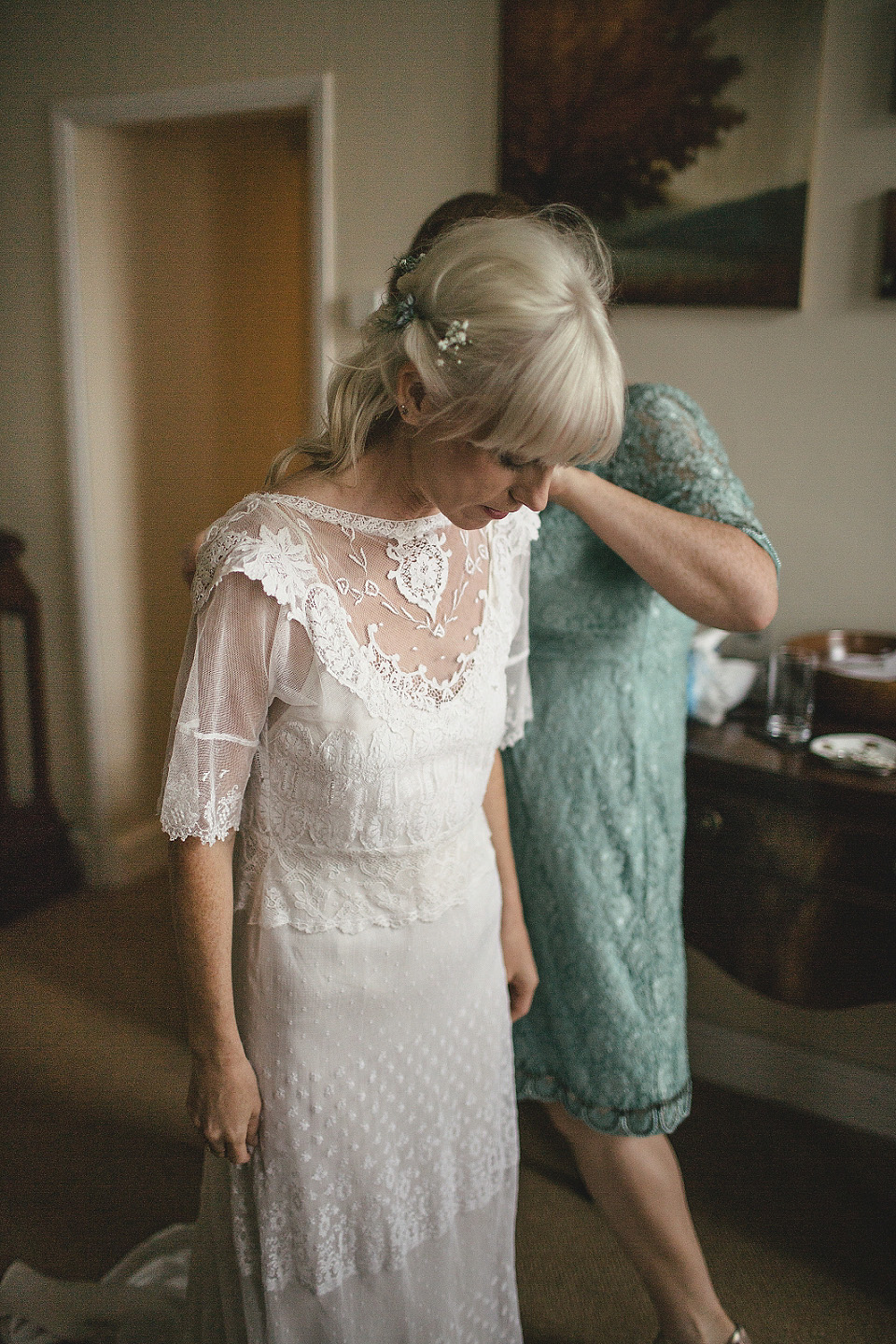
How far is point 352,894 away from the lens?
1.14 m

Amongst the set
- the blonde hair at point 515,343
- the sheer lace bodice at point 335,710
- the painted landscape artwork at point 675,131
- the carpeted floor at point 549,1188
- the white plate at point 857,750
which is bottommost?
the carpeted floor at point 549,1188

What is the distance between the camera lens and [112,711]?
3.46 meters

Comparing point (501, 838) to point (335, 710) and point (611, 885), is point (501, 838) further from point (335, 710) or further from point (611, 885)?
point (335, 710)

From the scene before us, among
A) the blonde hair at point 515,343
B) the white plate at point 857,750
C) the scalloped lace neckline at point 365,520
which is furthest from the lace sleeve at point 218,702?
the white plate at point 857,750

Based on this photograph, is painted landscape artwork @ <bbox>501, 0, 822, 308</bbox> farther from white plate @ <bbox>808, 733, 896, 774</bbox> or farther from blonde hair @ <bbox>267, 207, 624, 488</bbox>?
blonde hair @ <bbox>267, 207, 624, 488</bbox>

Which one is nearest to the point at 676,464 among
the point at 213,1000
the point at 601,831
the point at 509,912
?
the point at 601,831

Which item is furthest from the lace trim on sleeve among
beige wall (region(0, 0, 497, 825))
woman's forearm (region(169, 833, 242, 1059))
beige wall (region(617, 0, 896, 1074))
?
beige wall (region(0, 0, 497, 825))

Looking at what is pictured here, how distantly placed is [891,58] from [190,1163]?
2.74 m

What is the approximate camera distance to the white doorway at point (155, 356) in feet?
10.4

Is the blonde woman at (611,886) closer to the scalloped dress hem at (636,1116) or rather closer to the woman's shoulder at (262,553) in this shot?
the scalloped dress hem at (636,1116)

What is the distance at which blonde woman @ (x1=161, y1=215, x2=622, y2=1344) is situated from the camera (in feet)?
3.23

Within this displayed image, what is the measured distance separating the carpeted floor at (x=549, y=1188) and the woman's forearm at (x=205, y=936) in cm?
107

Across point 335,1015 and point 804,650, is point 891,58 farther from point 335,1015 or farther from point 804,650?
point 335,1015
